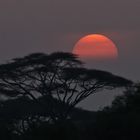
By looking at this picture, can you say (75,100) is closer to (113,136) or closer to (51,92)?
(51,92)

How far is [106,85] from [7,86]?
674 cm

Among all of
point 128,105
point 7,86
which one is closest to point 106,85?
point 7,86

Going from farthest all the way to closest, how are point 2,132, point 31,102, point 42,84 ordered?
point 31,102 → point 42,84 → point 2,132

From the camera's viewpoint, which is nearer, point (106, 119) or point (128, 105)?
point (106, 119)

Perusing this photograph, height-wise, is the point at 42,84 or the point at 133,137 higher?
the point at 42,84

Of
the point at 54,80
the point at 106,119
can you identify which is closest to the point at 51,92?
the point at 54,80

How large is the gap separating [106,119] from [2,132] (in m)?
8.94

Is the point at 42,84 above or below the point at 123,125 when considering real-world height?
above

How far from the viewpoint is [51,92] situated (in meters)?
65.1

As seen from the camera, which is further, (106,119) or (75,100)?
(75,100)

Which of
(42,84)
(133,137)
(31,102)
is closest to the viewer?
(133,137)

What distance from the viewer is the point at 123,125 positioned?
42.2 metres

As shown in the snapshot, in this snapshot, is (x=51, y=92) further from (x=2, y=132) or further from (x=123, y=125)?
(x=123, y=125)

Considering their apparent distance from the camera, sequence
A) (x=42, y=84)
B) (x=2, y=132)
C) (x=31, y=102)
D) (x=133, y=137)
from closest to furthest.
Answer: (x=133, y=137), (x=2, y=132), (x=42, y=84), (x=31, y=102)
